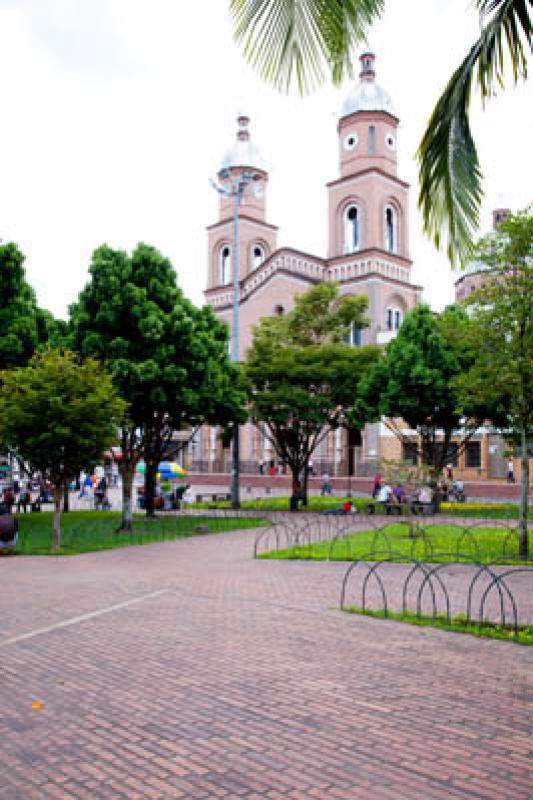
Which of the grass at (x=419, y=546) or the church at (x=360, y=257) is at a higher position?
the church at (x=360, y=257)

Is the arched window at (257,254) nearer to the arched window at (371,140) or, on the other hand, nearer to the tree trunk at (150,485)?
the arched window at (371,140)

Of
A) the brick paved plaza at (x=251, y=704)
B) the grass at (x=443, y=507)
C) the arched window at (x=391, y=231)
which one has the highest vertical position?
the arched window at (x=391, y=231)

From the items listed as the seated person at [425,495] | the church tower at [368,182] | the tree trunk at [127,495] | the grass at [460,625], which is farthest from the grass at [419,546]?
the church tower at [368,182]

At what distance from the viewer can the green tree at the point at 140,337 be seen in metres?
20.3

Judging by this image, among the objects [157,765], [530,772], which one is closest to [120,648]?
[157,765]

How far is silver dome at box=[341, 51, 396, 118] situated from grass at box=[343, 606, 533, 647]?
42.3 meters

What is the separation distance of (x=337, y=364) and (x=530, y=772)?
22.7 meters

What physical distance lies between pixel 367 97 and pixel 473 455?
23874mm

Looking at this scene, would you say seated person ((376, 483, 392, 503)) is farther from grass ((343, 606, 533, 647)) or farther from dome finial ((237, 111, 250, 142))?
dome finial ((237, 111, 250, 142))

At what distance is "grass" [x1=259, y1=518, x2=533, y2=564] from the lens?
14.2m

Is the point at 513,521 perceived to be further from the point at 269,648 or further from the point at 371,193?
the point at 371,193

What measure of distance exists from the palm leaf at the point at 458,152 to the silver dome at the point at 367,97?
43.4m

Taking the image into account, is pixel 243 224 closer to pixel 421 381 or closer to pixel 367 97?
pixel 367 97

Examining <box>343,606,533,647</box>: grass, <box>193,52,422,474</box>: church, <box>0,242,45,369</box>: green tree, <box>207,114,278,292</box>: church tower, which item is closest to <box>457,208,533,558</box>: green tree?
<box>343,606,533,647</box>: grass
